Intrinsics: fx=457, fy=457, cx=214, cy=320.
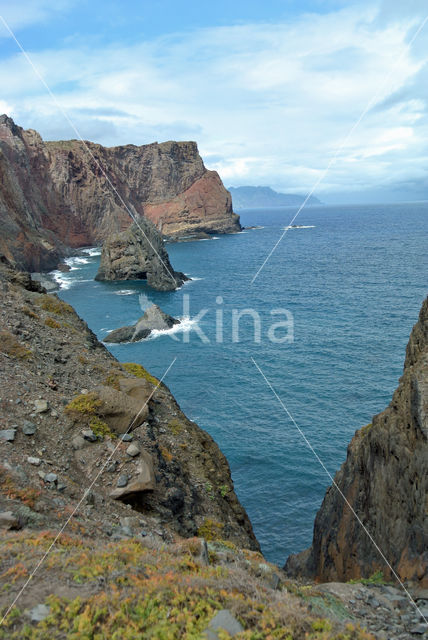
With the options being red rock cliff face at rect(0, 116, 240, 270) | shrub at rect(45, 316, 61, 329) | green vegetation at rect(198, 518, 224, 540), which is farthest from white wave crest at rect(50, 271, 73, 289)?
green vegetation at rect(198, 518, 224, 540)

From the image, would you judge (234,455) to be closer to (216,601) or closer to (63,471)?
(63,471)

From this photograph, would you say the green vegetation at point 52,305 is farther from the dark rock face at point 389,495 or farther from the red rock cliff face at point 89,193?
the red rock cliff face at point 89,193

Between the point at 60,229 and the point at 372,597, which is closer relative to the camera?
the point at 372,597

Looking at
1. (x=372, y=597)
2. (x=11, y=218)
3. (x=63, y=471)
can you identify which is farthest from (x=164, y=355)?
(x=11, y=218)

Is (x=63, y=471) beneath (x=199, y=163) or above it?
beneath

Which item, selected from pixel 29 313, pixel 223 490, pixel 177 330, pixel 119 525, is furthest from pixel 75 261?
pixel 119 525

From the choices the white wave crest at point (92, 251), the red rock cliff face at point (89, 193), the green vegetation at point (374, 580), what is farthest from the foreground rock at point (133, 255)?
the green vegetation at point (374, 580)

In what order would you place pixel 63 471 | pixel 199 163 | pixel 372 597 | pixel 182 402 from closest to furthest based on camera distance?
pixel 372 597 → pixel 63 471 → pixel 182 402 → pixel 199 163
